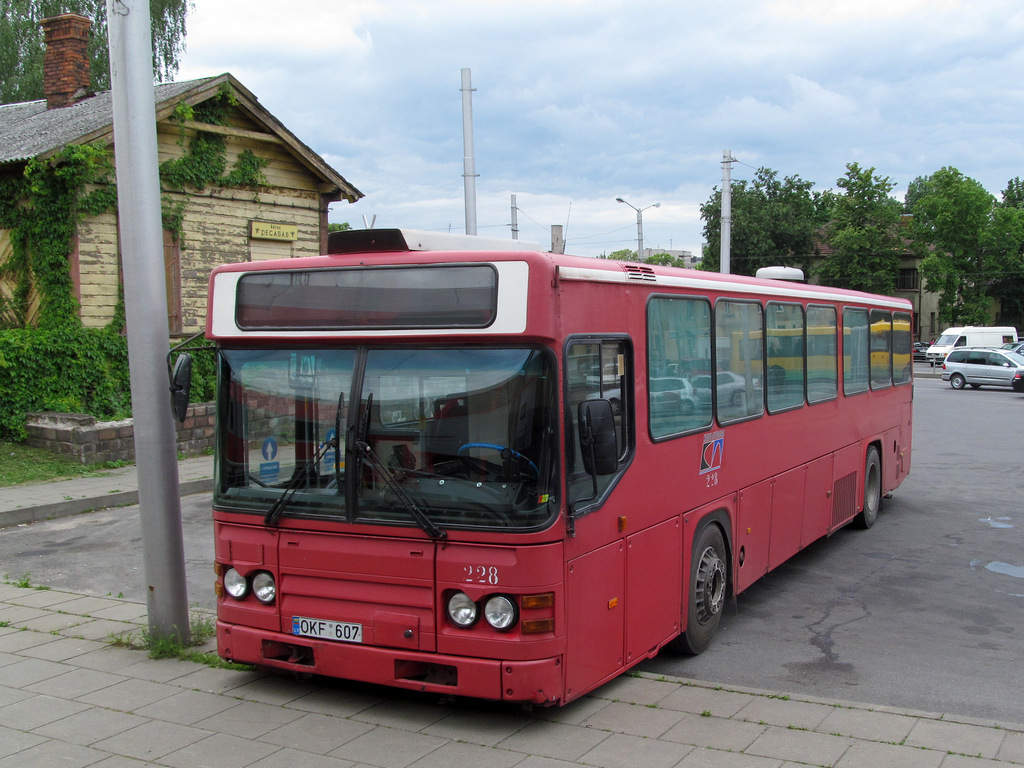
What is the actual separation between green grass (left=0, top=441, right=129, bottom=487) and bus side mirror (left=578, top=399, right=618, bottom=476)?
11325 millimetres

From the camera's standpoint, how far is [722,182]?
116 feet

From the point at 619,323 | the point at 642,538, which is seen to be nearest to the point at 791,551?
the point at 642,538

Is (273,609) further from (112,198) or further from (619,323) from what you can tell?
(112,198)

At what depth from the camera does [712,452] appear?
275 inches

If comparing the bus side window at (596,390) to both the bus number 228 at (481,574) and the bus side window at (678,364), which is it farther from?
the bus number 228 at (481,574)

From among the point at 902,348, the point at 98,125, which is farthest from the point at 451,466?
the point at 98,125

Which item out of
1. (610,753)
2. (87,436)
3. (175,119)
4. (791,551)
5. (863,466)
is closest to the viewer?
(610,753)

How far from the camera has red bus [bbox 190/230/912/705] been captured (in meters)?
4.94

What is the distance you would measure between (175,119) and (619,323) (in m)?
15.4

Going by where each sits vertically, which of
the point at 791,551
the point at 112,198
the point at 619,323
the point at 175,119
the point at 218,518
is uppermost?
the point at 175,119

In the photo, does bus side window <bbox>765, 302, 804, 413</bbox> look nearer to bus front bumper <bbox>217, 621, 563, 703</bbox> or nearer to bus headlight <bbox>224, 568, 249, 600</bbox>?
bus front bumper <bbox>217, 621, 563, 703</bbox>

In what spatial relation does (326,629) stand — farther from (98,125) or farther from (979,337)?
(979,337)

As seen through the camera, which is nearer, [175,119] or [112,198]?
[112,198]

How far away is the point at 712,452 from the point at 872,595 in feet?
8.94
